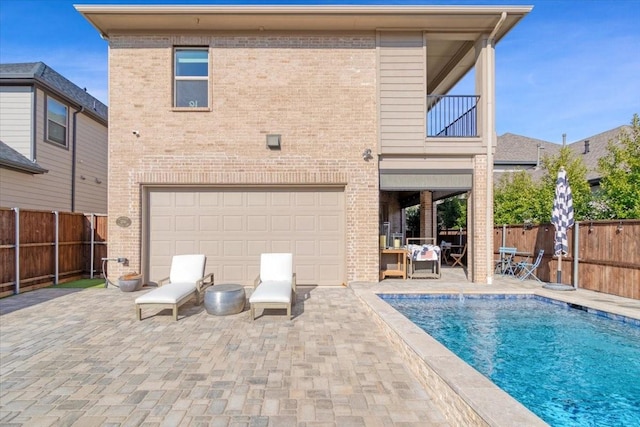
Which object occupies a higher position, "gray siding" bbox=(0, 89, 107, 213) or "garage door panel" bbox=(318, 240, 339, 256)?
"gray siding" bbox=(0, 89, 107, 213)

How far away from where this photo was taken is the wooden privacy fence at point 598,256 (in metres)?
7.45

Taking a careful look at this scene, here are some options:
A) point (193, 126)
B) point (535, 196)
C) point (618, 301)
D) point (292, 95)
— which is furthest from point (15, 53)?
point (618, 301)

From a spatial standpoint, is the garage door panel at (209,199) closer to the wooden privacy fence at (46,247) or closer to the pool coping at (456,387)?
the wooden privacy fence at (46,247)

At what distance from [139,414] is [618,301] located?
8.71 metres

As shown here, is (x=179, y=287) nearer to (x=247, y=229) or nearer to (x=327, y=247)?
(x=247, y=229)

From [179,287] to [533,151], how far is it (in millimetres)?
26397

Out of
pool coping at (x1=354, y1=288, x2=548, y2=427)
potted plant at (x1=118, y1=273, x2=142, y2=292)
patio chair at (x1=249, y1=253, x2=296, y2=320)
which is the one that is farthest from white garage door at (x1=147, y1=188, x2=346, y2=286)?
pool coping at (x1=354, y1=288, x2=548, y2=427)

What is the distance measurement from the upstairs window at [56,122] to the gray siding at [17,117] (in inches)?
31.1

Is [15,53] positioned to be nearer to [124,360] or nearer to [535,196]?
[124,360]

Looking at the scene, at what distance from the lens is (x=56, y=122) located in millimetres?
13062

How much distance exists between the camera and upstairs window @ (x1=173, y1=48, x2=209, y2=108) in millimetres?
8977

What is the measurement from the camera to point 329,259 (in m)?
9.00

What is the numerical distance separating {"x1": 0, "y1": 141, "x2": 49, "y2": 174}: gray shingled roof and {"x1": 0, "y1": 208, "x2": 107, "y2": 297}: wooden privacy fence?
2.75 meters

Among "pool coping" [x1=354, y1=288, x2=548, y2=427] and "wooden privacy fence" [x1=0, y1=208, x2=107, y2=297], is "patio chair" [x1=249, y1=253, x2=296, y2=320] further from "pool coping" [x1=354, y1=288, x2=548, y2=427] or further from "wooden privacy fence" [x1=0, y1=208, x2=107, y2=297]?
"wooden privacy fence" [x1=0, y1=208, x2=107, y2=297]
